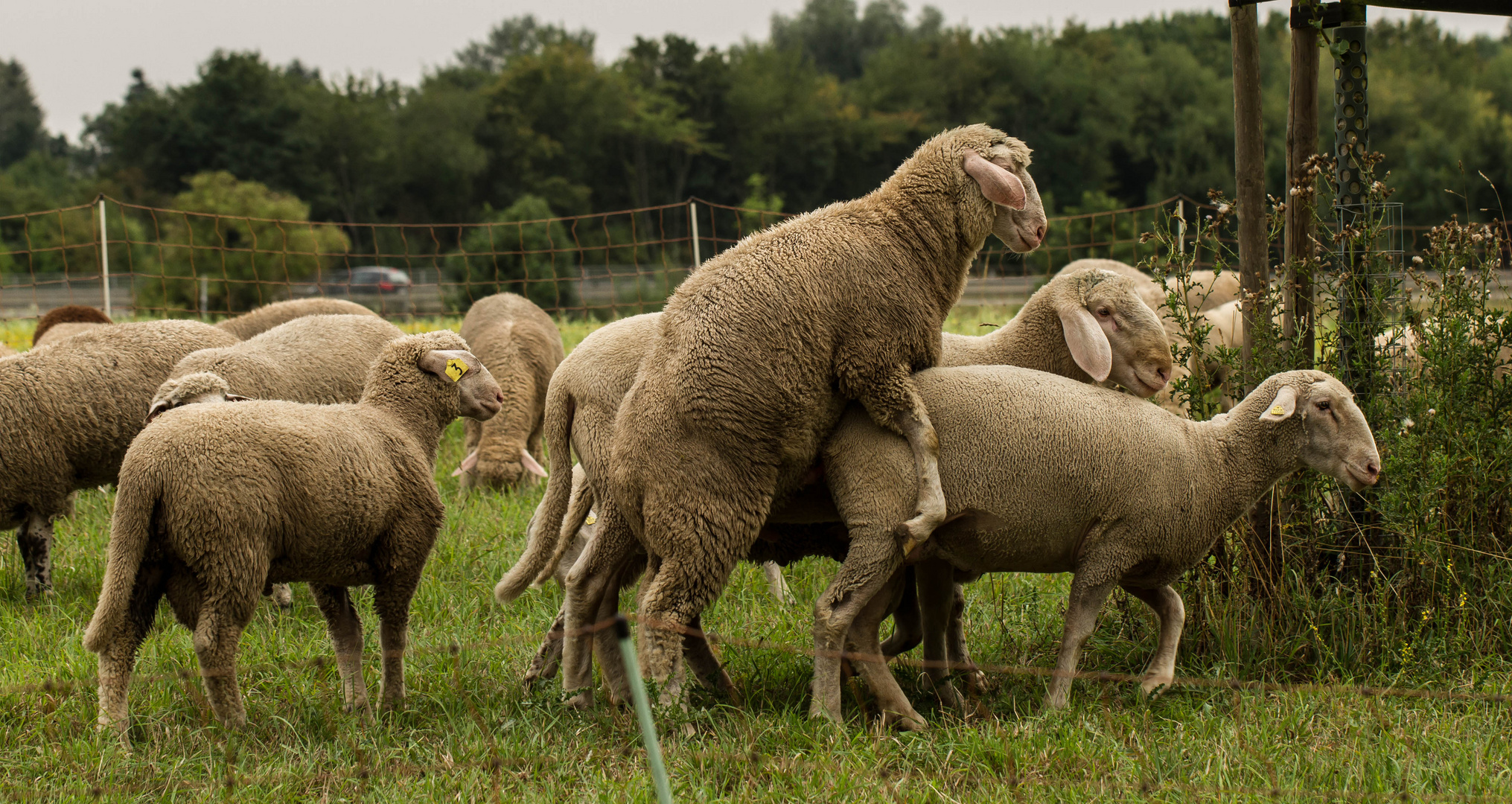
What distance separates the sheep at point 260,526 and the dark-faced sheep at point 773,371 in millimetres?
871

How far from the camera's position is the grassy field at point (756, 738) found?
12.4ft

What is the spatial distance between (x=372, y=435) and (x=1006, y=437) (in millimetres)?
2303

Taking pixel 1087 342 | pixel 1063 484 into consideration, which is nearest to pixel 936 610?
pixel 1063 484

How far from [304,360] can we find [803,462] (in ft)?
10.8

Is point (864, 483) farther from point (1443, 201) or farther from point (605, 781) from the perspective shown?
point (1443, 201)

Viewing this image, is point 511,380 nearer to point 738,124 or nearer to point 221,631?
point 221,631

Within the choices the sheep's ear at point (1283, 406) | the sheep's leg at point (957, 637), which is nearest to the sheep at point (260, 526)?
the sheep's leg at point (957, 637)

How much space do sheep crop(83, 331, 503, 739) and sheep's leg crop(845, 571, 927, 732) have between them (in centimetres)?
165

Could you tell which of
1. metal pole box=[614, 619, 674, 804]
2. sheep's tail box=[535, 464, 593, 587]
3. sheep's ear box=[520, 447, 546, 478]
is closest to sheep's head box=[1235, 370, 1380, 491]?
sheep's tail box=[535, 464, 593, 587]

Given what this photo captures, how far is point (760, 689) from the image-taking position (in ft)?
15.7

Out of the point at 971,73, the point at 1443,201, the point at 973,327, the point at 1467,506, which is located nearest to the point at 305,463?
the point at 1467,506

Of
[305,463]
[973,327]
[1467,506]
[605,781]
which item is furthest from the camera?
[973,327]

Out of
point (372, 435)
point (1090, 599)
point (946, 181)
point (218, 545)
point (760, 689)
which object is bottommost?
point (760, 689)

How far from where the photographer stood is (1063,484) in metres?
4.35
